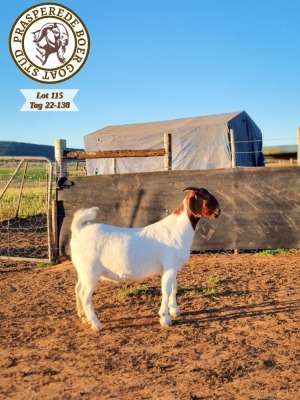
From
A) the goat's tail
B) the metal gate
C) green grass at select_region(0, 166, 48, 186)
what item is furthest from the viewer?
green grass at select_region(0, 166, 48, 186)

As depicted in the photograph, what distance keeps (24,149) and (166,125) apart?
138903 mm

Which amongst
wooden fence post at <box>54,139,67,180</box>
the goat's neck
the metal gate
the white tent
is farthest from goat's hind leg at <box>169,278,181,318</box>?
the white tent

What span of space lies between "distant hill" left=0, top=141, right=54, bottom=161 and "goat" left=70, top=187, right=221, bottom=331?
141m

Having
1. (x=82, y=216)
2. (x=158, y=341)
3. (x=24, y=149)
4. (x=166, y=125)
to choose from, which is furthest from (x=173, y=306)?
(x=24, y=149)

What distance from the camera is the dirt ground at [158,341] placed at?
3643 mm

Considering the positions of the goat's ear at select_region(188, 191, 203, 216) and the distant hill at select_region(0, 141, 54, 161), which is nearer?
the goat's ear at select_region(188, 191, 203, 216)

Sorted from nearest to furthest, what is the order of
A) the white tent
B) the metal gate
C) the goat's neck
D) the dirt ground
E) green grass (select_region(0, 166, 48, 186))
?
the dirt ground, the goat's neck, the metal gate, green grass (select_region(0, 166, 48, 186)), the white tent

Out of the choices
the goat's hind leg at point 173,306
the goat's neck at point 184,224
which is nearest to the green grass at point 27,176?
the goat's neck at point 184,224

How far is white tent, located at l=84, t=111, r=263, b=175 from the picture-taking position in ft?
53.9

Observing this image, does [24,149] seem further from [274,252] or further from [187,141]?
[274,252]

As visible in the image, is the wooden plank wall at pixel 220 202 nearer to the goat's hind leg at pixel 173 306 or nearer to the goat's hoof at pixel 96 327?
the goat's hind leg at pixel 173 306

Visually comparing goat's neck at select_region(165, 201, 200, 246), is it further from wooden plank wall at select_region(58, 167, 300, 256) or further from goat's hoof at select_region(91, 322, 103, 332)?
wooden plank wall at select_region(58, 167, 300, 256)

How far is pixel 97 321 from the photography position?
5.11 m

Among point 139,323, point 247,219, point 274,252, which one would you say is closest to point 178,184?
point 247,219
